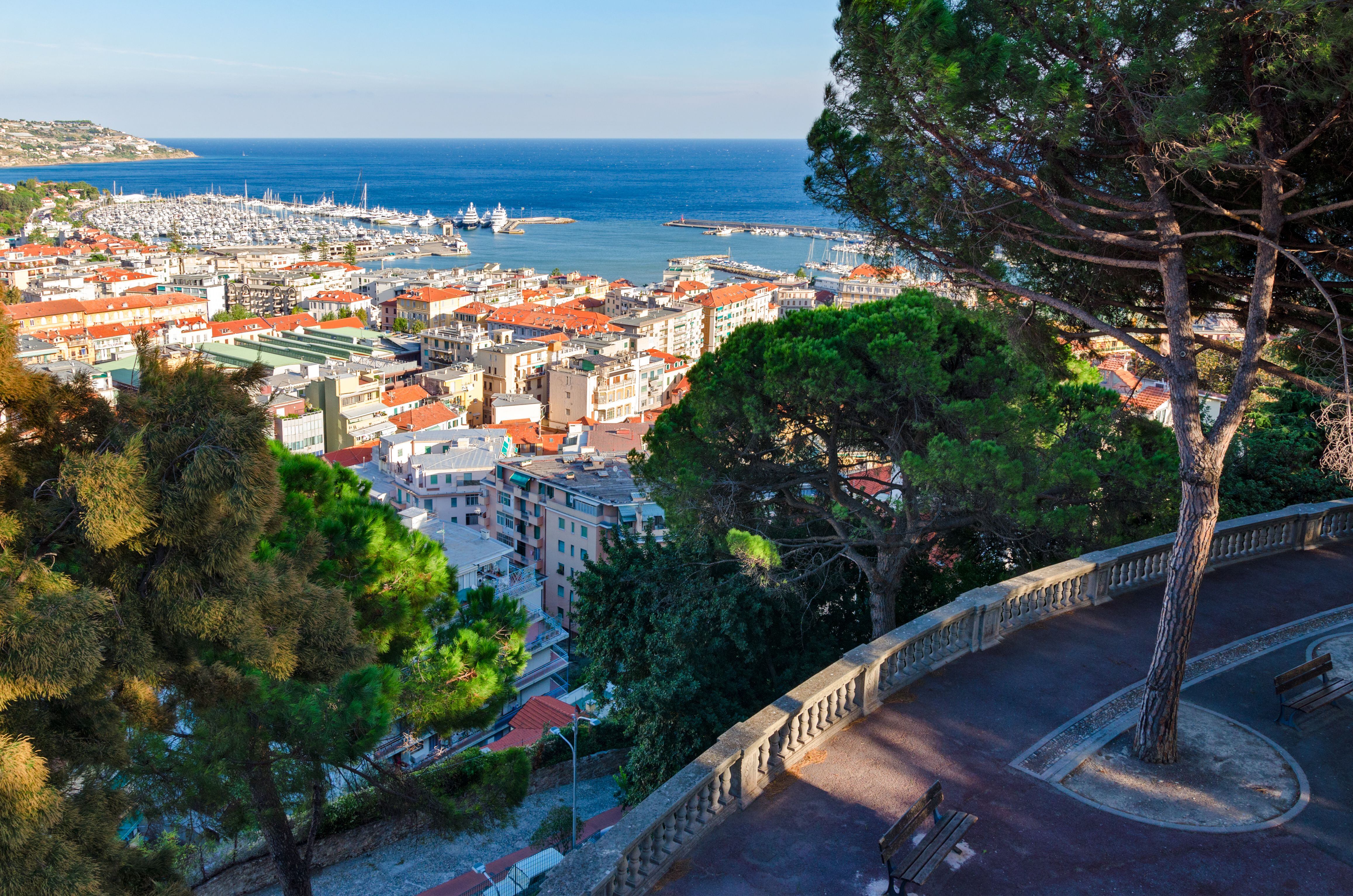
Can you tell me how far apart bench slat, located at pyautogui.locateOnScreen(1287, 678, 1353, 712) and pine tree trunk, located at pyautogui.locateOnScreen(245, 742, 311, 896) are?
22.9 feet

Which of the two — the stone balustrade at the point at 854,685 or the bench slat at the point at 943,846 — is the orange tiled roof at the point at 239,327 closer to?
the stone balustrade at the point at 854,685

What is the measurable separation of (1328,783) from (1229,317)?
3860mm

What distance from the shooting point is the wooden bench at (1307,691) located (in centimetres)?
663

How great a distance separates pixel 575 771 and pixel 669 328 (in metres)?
59.1

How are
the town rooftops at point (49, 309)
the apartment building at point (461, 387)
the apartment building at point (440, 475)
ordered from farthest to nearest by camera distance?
1. the town rooftops at point (49, 309)
2. the apartment building at point (461, 387)
3. the apartment building at point (440, 475)

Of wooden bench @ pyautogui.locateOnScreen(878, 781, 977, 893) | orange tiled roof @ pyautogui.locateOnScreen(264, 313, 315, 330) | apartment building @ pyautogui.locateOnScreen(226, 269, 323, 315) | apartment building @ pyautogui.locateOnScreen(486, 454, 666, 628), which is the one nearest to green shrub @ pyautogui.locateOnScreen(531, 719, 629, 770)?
wooden bench @ pyautogui.locateOnScreen(878, 781, 977, 893)

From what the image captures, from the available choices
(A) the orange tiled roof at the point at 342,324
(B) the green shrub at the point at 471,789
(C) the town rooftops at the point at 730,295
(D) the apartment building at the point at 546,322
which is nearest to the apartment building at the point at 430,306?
(A) the orange tiled roof at the point at 342,324

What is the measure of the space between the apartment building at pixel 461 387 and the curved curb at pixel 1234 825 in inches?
1909

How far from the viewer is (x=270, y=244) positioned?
416 ft

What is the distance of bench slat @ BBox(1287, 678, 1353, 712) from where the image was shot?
6609 mm

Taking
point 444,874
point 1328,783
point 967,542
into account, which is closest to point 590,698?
point 444,874

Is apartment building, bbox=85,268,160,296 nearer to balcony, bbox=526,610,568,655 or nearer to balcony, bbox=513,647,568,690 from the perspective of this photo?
balcony, bbox=526,610,568,655

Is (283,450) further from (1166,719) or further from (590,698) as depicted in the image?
(590,698)

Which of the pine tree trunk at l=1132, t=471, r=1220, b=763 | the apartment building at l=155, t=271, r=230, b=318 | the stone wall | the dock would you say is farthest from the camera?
the dock
